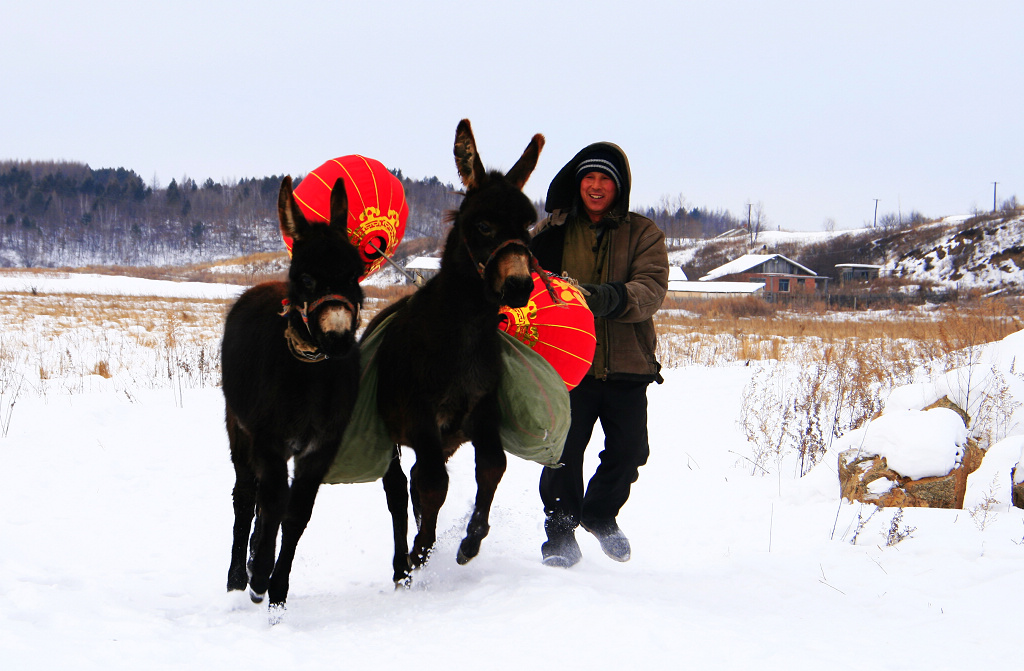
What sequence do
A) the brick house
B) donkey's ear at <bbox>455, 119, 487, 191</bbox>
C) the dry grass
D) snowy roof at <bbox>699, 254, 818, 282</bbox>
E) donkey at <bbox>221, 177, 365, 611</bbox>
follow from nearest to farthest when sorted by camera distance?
donkey at <bbox>221, 177, 365, 611</bbox> < donkey's ear at <bbox>455, 119, 487, 191</bbox> < the dry grass < the brick house < snowy roof at <bbox>699, 254, 818, 282</bbox>

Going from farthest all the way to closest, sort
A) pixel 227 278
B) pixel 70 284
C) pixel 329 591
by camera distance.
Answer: pixel 227 278
pixel 70 284
pixel 329 591

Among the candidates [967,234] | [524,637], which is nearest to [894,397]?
[524,637]

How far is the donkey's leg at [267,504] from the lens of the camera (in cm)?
316

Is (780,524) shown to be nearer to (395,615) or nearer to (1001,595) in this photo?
(1001,595)

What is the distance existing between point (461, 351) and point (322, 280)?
0.84 meters

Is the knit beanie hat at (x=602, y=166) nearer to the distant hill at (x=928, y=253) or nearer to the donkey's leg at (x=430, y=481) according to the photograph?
the donkey's leg at (x=430, y=481)

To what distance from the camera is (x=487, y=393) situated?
11.6 feet

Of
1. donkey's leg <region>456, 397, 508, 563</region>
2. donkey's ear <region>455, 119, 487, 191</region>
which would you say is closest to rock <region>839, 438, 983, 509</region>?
donkey's leg <region>456, 397, 508, 563</region>

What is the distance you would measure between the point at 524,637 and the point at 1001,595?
111 inches

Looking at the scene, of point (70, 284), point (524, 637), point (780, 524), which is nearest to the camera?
point (524, 637)

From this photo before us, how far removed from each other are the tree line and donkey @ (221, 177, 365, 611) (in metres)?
74.0

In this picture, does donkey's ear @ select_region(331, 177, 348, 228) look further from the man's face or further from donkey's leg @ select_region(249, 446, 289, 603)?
the man's face

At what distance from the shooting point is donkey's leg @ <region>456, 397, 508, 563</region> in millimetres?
3535

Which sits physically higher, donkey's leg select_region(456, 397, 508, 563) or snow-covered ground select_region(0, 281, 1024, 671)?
donkey's leg select_region(456, 397, 508, 563)
